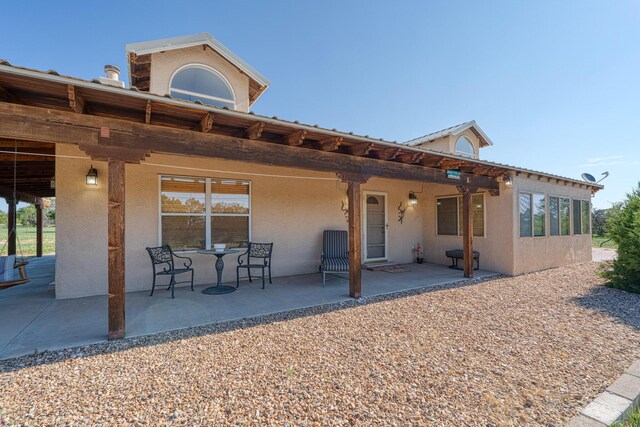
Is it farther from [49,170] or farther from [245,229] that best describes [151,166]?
[49,170]

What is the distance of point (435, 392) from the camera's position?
90.2 inches

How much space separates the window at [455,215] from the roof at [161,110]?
344 cm

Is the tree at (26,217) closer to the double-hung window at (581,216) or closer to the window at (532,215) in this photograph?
the window at (532,215)

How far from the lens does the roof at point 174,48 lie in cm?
608

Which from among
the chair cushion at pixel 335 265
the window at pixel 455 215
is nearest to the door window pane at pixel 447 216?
the window at pixel 455 215

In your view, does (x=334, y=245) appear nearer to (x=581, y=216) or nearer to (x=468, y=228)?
(x=468, y=228)

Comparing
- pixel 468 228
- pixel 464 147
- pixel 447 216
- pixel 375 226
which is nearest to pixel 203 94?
pixel 375 226

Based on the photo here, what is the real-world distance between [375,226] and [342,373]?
628 centimetres

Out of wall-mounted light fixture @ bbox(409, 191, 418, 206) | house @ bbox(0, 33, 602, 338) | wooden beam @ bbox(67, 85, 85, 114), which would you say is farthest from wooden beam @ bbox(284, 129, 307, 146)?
wall-mounted light fixture @ bbox(409, 191, 418, 206)

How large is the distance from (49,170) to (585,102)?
16.6 metres

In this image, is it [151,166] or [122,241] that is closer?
[122,241]

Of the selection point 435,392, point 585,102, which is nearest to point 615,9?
point 585,102

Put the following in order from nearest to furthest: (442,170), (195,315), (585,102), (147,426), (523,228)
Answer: (147,426)
(195,315)
(442,170)
(523,228)
(585,102)

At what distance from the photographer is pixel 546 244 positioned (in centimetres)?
834
